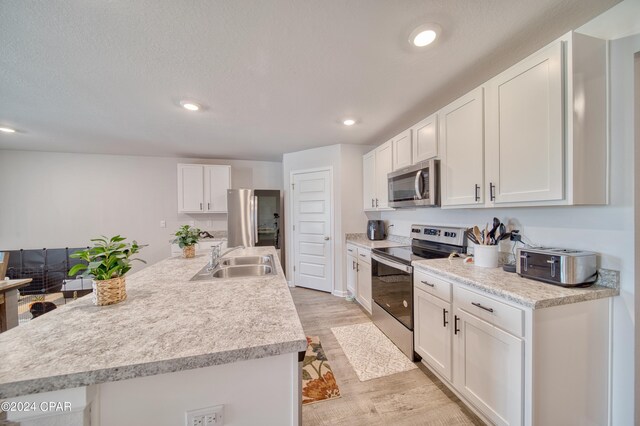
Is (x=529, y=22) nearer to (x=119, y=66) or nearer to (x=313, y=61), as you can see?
(x=313, y=61)

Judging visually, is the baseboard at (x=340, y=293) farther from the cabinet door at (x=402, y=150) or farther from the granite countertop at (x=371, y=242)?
the cabinet door at (x=402, y=150)

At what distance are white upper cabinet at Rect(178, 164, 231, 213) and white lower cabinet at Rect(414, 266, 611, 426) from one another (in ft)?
13.6

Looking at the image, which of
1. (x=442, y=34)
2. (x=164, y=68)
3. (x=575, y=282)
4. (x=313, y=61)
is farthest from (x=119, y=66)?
(x=575, y=282)

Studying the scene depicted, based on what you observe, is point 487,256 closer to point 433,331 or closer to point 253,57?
point 433,331

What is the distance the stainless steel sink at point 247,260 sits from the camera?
216 centimetres

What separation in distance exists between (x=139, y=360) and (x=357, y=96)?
2.32 metres

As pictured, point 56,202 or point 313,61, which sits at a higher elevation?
point 313,61

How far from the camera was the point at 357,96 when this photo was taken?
218cm

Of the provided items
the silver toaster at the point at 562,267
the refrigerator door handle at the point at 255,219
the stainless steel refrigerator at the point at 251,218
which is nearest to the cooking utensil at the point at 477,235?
the silver toaster at the point at 562,267

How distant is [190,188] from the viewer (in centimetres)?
427

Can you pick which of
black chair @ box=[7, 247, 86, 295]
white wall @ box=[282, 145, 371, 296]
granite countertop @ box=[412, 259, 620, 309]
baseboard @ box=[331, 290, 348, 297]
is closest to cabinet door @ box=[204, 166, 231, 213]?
white wall @ box=[282, 145, 371, 296]

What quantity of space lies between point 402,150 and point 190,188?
372 centimetres

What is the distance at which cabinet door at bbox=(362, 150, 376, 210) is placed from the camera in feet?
10.9

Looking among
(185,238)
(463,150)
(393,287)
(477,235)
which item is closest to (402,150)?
(463,150)
